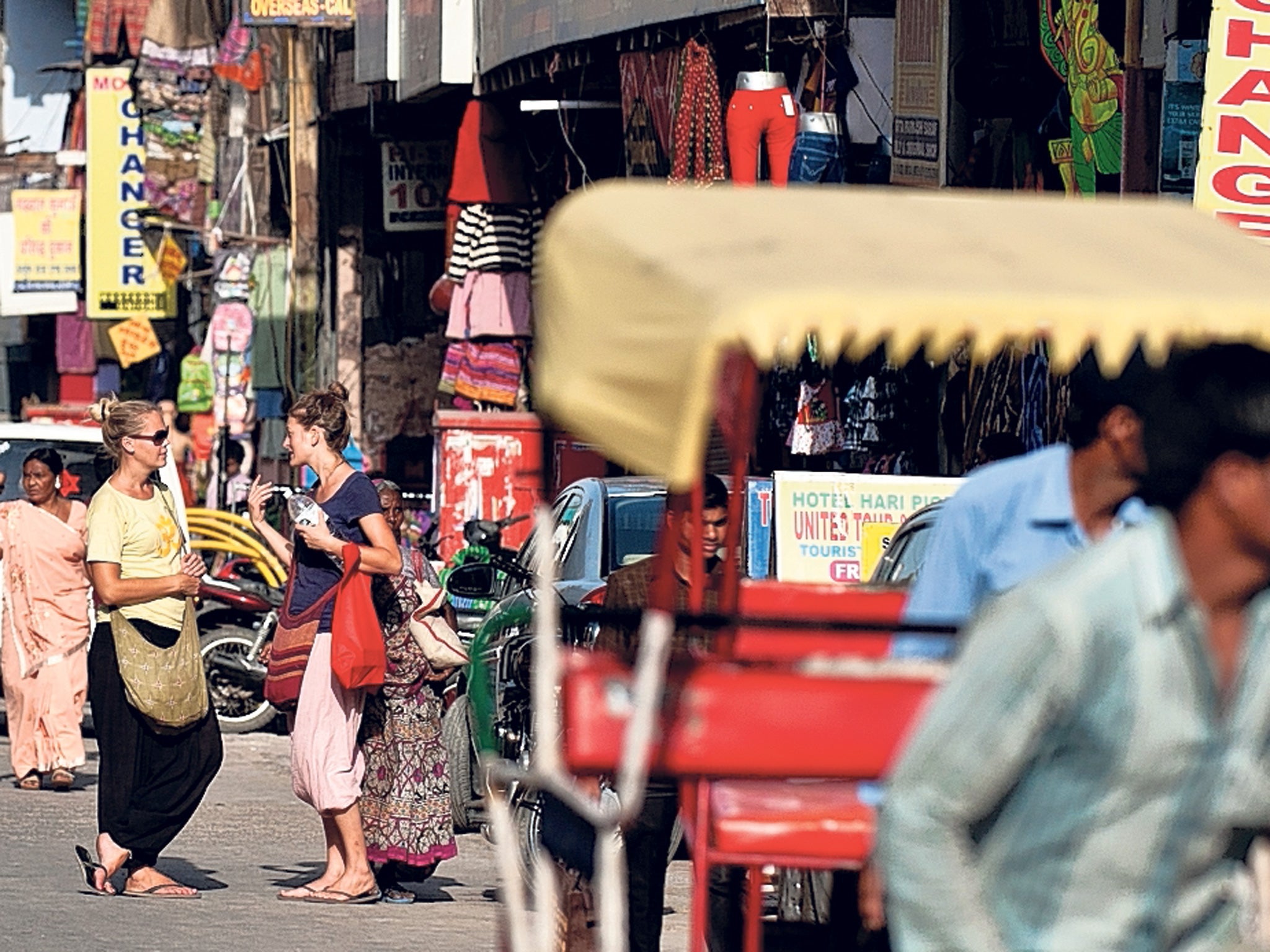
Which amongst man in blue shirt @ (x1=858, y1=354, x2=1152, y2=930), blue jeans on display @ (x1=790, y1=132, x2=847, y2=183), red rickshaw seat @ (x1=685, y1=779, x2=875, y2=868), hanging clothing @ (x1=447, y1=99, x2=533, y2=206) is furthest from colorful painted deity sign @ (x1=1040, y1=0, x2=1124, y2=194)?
hanging clothing @ (x1=447, y1=99, x2=533, y2=206)

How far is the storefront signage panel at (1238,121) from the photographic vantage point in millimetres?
8258

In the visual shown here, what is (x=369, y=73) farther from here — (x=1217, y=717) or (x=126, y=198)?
(x=1217, y=717)

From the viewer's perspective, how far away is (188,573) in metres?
9.45

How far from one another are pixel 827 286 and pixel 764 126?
34.5 feet

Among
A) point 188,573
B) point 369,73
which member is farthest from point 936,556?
point 369,73

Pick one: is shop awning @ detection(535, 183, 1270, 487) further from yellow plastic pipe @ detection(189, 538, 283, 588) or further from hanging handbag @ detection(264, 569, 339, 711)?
yellow plastic pipe @ detection(189, 538, 283, 588)

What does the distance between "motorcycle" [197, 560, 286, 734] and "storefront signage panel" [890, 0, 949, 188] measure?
197 inches

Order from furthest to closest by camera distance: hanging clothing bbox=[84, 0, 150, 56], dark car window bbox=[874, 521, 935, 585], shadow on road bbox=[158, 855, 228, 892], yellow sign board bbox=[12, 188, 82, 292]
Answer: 1. hanging clothing bbox=[84, 0, 150, 56]
2. yellow sign board bbox=[12, 188, 82, 292]
3. shadow on road bbox=[158, 855, 228, 892]
4. dark car window bbox=[874, 521, 935, 585]

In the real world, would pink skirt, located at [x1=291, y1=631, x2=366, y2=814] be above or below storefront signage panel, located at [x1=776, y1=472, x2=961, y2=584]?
below

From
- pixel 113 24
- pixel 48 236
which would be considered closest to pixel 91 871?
pixel 48 236

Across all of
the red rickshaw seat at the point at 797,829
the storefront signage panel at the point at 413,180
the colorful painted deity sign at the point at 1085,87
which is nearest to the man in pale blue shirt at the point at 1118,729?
the red rickshaw seat at the point at 797,829

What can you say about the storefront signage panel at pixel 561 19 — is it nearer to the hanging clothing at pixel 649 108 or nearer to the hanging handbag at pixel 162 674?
the hanging clothing at pixel 649 108

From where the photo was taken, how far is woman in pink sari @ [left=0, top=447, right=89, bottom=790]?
44.5 feet

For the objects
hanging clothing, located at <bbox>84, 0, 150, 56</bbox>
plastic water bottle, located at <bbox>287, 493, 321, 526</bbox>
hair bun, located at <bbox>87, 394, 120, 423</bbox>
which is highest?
hanging clothing, located at <bbox>84, 0, 150, 56</bbox>
